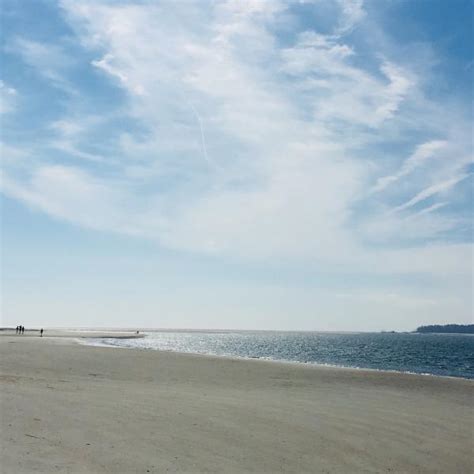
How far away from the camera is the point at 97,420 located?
12734 mm

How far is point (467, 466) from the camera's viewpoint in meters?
12.4

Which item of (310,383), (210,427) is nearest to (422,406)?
(310,383)

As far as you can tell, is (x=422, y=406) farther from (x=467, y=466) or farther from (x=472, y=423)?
(x=467, y=466)

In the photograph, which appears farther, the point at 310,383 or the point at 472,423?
the point at 310,383

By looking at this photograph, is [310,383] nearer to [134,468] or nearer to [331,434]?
[331,434]

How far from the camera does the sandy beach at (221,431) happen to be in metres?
9.91

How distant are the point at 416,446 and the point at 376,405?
734 cm

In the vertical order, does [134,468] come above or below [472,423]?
above

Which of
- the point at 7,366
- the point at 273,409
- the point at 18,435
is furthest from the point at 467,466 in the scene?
the point at 7,366

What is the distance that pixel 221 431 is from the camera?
13.0 meters

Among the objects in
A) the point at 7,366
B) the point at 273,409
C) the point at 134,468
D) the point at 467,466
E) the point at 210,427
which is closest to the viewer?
the point at 134,468

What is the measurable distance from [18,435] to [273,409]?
9.72 meters

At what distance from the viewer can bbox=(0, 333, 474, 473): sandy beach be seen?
9914 millimetres

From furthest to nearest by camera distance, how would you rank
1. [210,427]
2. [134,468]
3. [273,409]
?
[273,409] < [210,427] < [134,468]
